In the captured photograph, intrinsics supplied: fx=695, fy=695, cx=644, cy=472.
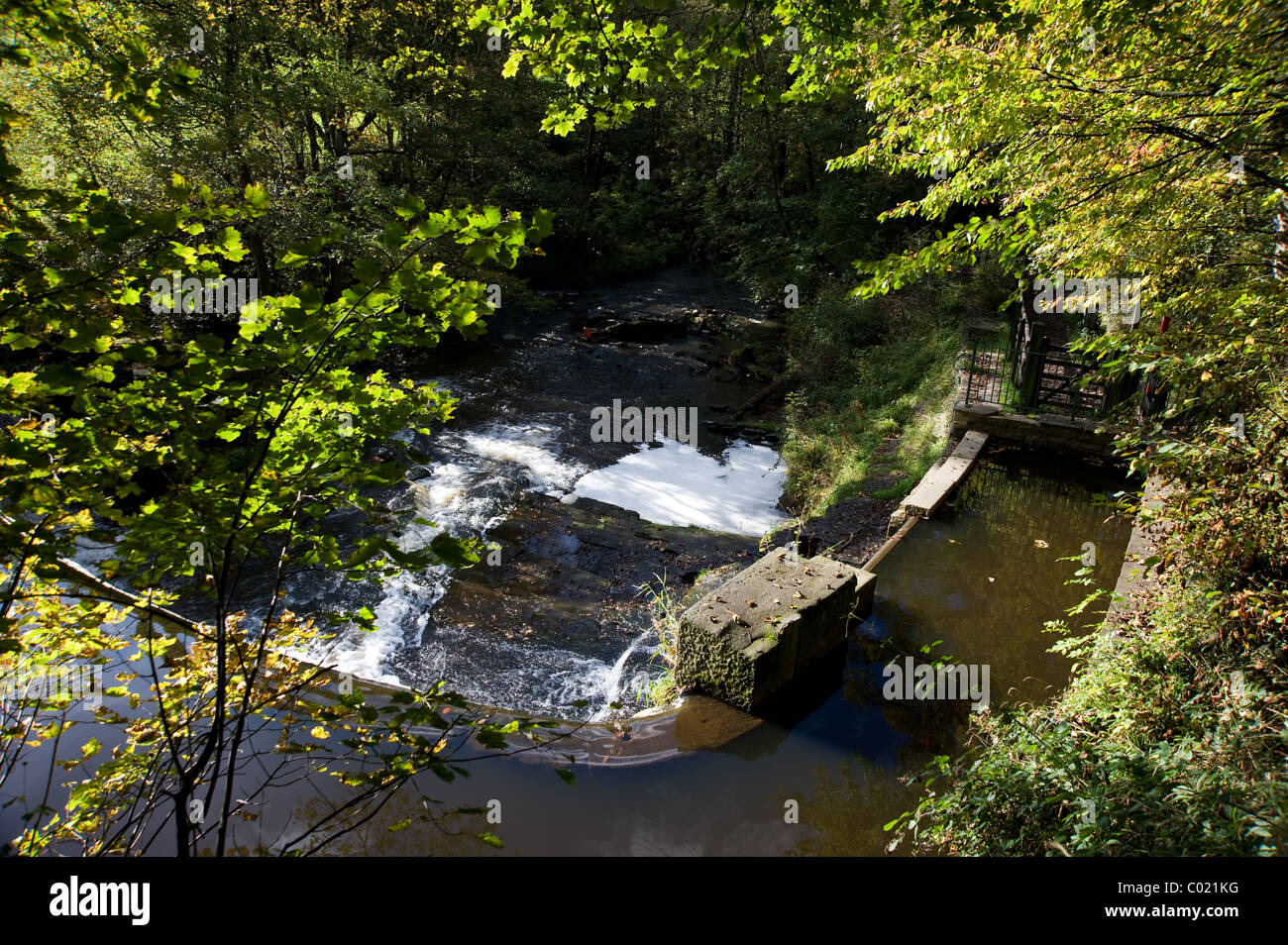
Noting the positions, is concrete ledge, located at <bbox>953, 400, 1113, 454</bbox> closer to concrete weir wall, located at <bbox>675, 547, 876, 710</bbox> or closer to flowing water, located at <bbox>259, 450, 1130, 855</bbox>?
flowing water, located at <bbox>259, 450, 1130, 855</bbox>

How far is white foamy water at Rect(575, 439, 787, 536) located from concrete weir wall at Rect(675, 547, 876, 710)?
4.77m

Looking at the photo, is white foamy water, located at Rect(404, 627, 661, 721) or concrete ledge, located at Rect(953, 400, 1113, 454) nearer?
white foamy water, located at Rect(404, 627, 661, 721)

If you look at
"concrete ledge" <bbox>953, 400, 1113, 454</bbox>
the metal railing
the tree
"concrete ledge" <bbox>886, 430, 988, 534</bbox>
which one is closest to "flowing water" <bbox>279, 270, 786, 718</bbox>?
the tree

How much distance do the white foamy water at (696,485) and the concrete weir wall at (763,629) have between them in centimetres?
477

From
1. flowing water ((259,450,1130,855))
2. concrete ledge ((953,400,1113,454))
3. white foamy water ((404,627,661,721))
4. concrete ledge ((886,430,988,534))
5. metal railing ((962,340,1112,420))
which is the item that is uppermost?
metal railing ((962,340,1112,420))

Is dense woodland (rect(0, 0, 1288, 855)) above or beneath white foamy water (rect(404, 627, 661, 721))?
above

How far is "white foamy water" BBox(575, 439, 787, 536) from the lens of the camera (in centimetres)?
1174

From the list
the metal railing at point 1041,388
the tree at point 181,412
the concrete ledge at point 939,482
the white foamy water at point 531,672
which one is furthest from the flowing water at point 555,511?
the metal railing at point 1041,388

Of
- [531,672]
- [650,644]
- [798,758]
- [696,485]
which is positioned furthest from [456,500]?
[798,758]

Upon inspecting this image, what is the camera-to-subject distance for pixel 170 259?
2.46 meters

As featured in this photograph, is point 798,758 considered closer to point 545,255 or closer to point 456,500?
point 545,255

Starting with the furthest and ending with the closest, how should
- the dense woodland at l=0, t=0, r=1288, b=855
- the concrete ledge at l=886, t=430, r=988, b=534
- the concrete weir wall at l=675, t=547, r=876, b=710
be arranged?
the concrete ledge at l=886, t=430, r=988, b=534, the concrete weir wall at l=675, t=547, r=876, b=710, the dense woodland at l=0, t=0, r=1288, b=855

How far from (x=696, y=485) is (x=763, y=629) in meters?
7.25
